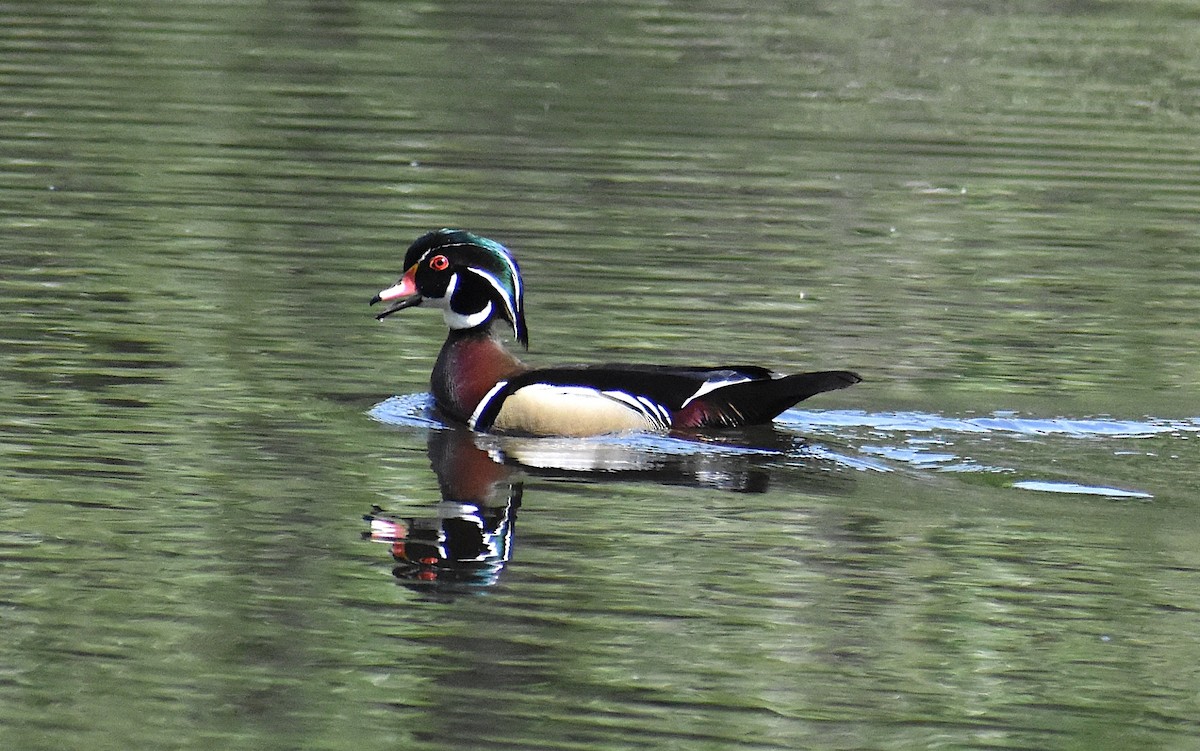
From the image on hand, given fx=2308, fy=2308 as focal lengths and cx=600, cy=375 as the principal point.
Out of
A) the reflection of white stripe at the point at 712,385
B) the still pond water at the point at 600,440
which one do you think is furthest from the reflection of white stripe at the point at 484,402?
the reflection of white stripe at the point at 712,385

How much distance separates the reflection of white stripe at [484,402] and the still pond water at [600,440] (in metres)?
0.13

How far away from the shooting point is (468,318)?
457 inches

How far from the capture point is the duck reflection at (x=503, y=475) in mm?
8766

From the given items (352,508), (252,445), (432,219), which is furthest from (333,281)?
(352,508)

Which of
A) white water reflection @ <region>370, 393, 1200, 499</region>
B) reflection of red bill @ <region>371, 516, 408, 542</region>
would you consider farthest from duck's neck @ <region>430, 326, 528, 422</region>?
reflection of red bill @ <region>371, 516, 408, 542</region>

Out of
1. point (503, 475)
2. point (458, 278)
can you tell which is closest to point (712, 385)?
point (503, 475)

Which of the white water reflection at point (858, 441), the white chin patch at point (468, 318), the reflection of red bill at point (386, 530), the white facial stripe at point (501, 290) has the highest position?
the white facial stripe at point (501, 290)

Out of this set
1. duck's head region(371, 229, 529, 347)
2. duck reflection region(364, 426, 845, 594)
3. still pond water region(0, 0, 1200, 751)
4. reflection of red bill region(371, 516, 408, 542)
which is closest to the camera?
still pond water region(0, 0, 1200, 751)

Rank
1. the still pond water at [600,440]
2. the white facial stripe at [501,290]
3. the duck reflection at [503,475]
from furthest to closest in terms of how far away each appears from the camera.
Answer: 1. the white facial stripe at [501,290]
2. the duck reflection at [503,475]
3. the still pond water at [600,440]

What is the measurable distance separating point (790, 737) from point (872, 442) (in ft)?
12.5

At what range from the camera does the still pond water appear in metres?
7.41

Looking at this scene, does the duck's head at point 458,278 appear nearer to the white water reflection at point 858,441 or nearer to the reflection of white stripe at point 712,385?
the white water reflection at point 858,441

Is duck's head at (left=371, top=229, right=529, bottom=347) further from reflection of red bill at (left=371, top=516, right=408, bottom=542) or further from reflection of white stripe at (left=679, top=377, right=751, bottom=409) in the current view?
reflection of red bill at (left=371, top=516, right=408, bottom=542)

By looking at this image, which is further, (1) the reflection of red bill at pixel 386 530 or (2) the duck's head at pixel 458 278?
(2) the duck's head at pixel 458 278
